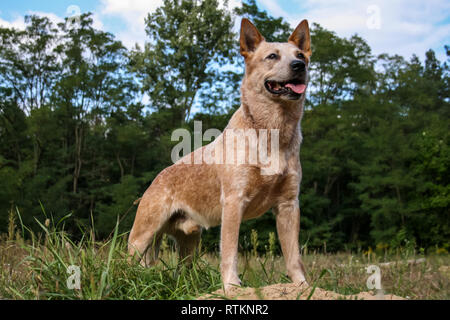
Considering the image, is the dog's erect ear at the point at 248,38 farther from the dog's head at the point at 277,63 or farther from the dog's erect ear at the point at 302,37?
the dog's erect ear at the point at 302,37

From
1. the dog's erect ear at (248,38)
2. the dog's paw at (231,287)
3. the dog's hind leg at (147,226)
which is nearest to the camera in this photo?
the dog's paw at (231,287)

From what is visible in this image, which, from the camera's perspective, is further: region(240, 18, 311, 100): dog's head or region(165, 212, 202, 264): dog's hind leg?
region(165, 212, 202, 264): dog's hind leg

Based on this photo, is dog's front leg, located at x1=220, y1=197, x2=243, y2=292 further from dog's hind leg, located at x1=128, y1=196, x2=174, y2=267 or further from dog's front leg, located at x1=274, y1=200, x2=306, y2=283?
dog's hind leg, located at x1=128, y1=196, x2=174, y2=267

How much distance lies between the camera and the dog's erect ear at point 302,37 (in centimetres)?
434

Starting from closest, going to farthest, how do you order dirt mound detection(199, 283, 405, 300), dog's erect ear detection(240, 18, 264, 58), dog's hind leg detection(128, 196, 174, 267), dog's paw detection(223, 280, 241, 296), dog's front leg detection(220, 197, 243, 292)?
dirt mound detection(199, 283, 405, 300), dog's paw detection(223, 280, 241, 296), dog's front leg detection(220, 197, 243, 292), dog's erect ear detection(240, 18, 264, 58), dog's hind leg detection(128, 196, 174, 267)

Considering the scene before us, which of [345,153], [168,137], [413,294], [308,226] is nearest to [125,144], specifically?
[168,137]

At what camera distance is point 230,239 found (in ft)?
12.4

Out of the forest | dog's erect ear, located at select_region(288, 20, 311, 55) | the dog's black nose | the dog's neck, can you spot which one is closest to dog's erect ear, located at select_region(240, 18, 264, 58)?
dog's erect ear, located at select_region(288, 20, 311, 55)

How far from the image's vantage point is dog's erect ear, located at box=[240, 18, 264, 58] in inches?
167

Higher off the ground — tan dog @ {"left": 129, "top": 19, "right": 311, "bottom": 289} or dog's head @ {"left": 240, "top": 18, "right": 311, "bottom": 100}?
dog's head @ {"left": 240, "top": 18, "right": 311, "bottom": 100}

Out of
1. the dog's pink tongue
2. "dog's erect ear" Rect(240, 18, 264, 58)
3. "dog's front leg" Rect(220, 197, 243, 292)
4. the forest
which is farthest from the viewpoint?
the forest

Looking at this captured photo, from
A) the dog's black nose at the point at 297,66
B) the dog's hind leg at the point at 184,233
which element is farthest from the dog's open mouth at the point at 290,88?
the dog's hind leg at the point at 184,233

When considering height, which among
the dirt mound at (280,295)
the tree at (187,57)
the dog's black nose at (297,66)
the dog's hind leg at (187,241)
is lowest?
the dirt mound at (280,295)

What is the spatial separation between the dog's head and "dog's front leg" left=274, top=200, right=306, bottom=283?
1.09m
